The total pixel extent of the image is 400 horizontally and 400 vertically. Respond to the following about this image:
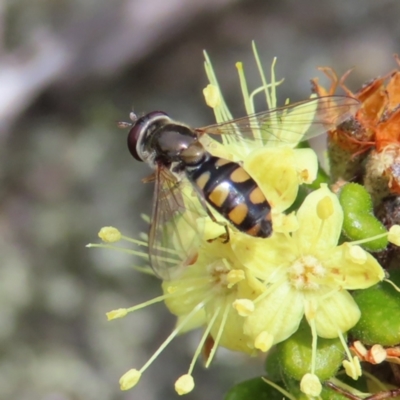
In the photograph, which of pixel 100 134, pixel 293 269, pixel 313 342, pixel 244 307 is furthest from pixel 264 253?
pixel 100 134

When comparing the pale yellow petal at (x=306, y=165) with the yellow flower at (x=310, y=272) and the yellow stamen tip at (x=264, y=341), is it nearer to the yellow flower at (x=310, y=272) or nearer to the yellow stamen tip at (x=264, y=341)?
the yellow flower at (x=310, y=272)

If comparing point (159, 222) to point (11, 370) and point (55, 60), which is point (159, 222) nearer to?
point (55, 60)

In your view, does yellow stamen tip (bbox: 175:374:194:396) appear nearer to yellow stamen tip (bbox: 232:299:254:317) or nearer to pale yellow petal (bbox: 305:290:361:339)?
yellow stamen tip (bbox: 232:299:254:317)

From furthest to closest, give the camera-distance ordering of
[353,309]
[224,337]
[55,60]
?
1. [55,60]
2. [224,337]
3. [353,309]

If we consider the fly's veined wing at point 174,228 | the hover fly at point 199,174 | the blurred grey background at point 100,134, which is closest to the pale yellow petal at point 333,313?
the hover fly at point 199,174

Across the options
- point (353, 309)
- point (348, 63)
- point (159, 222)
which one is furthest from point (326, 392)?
point (348, 63)

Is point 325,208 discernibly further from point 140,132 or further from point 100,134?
point 100,134
